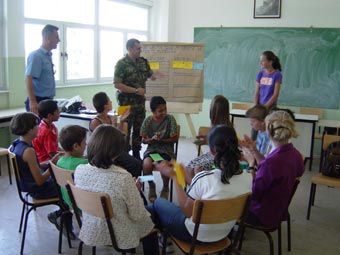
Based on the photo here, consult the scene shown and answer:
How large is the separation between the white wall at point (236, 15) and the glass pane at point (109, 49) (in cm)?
95

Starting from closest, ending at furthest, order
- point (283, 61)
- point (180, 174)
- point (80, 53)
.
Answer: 1. point (180, 174)
2. point (80, 53)
3. point (283, 61)

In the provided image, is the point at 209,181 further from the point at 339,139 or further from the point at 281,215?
the point at 339,139

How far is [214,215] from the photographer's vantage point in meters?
1.93

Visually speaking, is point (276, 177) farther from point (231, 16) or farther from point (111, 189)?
point (231, 16)

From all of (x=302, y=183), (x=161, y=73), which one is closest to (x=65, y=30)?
(x=161, y=73)

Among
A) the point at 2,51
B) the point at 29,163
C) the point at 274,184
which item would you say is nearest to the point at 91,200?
the point at 29,163

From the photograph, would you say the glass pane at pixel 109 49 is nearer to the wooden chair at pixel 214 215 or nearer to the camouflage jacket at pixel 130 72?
the camouflage jacket at pixel 130 72

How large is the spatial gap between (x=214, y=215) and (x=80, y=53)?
4761 millimetres

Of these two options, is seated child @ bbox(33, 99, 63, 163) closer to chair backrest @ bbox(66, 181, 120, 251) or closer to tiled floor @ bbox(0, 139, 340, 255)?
tiled floor @ bbox(0, 139, 340, 255)

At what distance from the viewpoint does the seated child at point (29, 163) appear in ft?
8.54

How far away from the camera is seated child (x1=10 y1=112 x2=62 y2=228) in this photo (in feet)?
8.54

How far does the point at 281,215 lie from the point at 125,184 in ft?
3.63

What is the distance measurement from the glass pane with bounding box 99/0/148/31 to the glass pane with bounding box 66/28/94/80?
1.41 ft

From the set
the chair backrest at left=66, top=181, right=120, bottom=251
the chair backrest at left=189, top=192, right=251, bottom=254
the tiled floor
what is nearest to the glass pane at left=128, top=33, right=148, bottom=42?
the tiled floor
